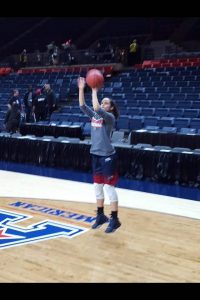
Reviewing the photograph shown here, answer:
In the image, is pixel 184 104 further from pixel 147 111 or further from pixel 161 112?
pixel 147 111

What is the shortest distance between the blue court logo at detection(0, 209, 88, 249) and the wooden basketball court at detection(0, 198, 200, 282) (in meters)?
0.09

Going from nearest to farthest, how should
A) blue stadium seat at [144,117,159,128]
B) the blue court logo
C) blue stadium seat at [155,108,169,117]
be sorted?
the blue court logo < blue stadium seat at [144,117,159,128] < blue stadium seat at [155,108,169,117]

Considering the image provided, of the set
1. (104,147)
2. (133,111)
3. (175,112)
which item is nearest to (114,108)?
(104,147)

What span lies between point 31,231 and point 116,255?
3.74 feet

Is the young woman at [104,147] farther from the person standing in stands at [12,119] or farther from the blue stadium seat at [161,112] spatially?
the blue stadium seat at [161,112]

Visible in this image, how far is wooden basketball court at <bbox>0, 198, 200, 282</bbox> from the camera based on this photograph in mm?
3596

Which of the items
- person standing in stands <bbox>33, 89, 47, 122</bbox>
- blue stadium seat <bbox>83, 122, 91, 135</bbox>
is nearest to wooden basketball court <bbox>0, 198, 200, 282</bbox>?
blue stadium seat <bbox>83, 122, 91, 135</bbox>

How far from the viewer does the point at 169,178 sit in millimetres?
6703

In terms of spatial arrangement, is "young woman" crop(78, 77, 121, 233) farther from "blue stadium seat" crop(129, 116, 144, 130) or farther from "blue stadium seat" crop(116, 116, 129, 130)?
"blue stadium seat" crop(116, 116, 129, 130)

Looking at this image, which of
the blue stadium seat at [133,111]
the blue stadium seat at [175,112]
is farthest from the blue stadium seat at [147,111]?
the blue stadium seat at [175,112]

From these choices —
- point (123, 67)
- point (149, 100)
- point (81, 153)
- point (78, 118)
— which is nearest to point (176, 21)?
point (123, 67)

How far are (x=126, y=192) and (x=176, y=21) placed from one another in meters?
15.7

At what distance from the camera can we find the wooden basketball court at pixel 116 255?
360cm

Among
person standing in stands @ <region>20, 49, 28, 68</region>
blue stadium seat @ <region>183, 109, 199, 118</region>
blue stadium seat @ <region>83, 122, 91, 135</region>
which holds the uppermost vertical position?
person standing in stands @ <region>20, 49, 28, 68</region>
